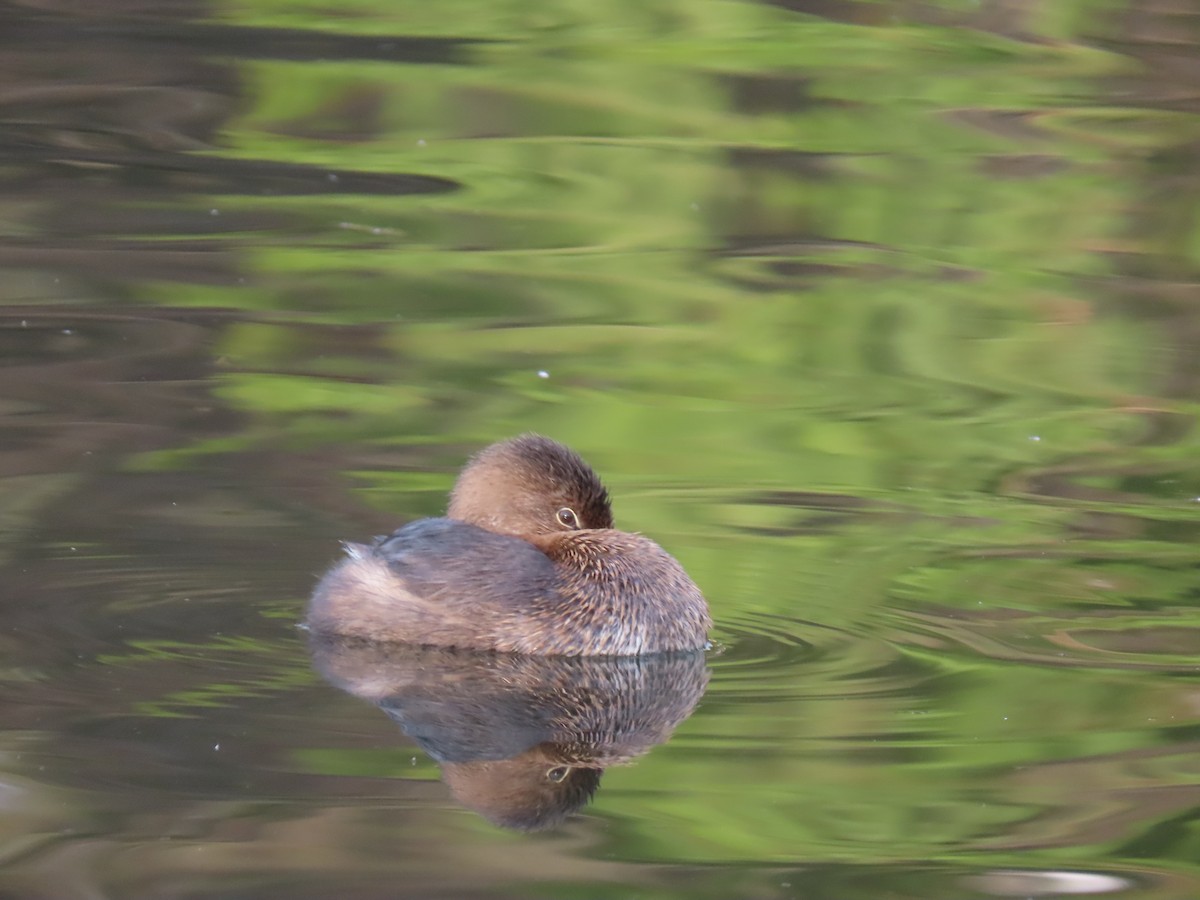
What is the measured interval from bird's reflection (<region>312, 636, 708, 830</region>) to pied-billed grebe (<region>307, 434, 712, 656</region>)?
6 centimetres

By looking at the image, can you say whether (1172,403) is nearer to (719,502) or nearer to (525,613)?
(719,502)

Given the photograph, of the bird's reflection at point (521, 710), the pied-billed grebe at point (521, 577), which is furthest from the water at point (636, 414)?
the pied-billed grebe at point (521, 577)

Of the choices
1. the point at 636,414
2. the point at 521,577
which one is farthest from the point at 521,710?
the point at 636,414

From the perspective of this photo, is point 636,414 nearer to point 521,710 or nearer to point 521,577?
point 521,577

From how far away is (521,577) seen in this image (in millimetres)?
6418

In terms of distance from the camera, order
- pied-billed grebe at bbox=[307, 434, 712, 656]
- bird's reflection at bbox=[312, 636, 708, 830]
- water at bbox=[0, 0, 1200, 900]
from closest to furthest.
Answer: water at bbox=[0, 0, 1200, 900], bird's reflection at bbox=[312, 636, 708, 830], pied-billed grebe at bbox=[307, 434, 712, 656]

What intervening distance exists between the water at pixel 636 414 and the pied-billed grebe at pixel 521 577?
0.19 m

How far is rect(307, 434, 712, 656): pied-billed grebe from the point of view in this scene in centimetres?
627

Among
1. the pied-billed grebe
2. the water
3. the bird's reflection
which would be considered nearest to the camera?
the water

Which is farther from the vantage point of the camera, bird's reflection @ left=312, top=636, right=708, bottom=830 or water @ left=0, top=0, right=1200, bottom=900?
bird's reflection @ left=312, top=636, right=708, bottom=830

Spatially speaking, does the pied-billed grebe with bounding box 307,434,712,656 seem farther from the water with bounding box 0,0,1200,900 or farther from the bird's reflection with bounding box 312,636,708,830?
the water with bounding box 0,0,1200,900

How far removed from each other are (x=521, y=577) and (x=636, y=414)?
2.68m

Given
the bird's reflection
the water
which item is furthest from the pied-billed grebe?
the water

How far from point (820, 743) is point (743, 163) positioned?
305 inches
